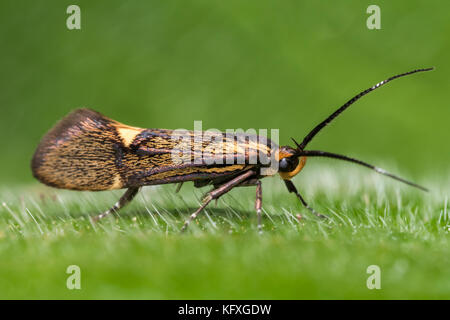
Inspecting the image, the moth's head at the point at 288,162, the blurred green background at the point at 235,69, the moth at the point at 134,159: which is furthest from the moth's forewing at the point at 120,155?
the blurred green background at the point at 235,69

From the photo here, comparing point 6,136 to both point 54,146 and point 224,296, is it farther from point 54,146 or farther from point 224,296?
point 224,296

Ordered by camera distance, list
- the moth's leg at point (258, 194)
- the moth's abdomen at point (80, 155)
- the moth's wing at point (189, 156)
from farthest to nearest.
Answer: the moth's abdomen at point (80, 155), the moth's wing at point (189, 156), the moth's leg at point (258, 194)

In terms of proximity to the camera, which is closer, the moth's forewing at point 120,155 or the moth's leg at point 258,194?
the moth's leg at point 258,194

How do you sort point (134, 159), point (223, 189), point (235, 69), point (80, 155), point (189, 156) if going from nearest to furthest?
1. point (223, 189)
2. point (189, 156)
3. point (134, 159)
4. point (80, 155)
5. point (235, 69)

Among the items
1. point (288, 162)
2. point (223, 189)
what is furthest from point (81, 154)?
point (288, 162)

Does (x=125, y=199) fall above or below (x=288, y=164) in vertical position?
below

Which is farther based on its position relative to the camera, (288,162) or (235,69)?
(235,69)

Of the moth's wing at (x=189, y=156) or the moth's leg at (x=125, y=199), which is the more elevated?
the moth's wing at (x=189, y=156)

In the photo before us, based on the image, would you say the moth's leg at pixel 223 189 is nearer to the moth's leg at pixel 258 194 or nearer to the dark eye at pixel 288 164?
the moth's leg at pixel 258 194

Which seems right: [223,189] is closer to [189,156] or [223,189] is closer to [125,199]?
[189,156]

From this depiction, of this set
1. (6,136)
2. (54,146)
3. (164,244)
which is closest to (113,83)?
(6,136)
